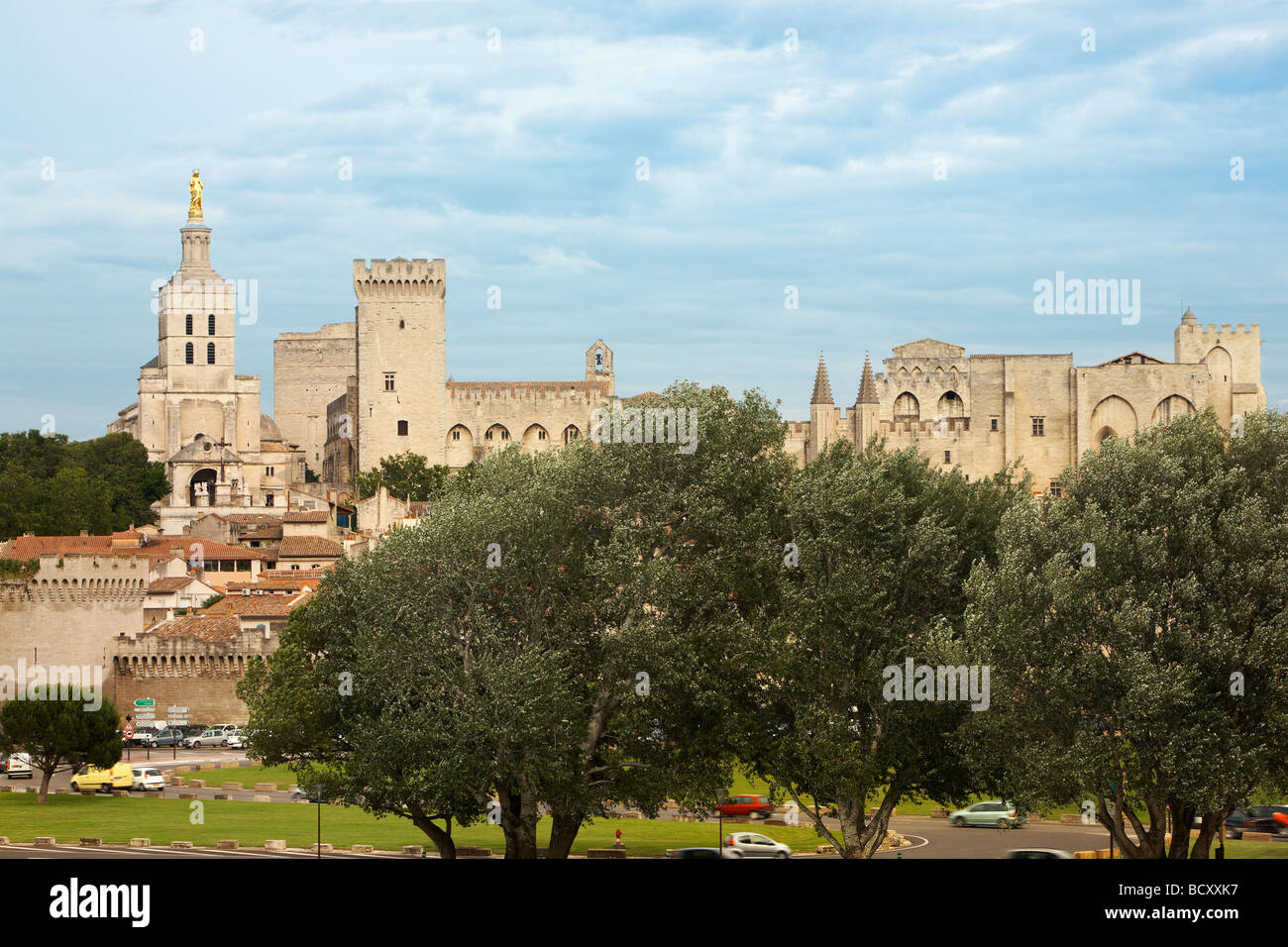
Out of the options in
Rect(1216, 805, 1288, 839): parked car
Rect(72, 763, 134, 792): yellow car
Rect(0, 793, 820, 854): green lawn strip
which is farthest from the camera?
Rect(72, 763, 134, 792): yellow car

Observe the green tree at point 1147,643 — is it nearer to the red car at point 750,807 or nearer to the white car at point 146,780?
the red car at point 750,807

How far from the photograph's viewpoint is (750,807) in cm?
4275

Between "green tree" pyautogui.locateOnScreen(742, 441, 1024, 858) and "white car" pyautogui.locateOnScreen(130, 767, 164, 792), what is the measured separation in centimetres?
2094

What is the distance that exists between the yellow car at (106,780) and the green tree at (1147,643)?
27.2 metres

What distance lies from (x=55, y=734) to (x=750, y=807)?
19.6 metres

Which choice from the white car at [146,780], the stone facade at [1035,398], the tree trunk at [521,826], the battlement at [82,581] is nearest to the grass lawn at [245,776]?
the white car at [146,780]

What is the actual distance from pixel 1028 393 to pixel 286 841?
80.6 m

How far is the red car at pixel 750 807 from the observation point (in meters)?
42.4

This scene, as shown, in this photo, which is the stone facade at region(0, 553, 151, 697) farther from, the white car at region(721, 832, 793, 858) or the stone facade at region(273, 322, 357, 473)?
the stone facade at region(273, 322, 357, 473)

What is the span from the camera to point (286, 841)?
35.8 meters

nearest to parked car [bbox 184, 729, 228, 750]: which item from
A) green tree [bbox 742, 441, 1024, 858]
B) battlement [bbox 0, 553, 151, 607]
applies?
battlement [bbox 0, 553, 151, 607]

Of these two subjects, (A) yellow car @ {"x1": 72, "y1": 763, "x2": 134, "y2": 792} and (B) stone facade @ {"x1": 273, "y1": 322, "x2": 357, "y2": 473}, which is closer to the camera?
(A) yellow car @ {"x1": 72, "y1": 763, "x2": 134, "y2": 792}

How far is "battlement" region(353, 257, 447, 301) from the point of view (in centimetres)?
10612
